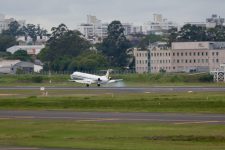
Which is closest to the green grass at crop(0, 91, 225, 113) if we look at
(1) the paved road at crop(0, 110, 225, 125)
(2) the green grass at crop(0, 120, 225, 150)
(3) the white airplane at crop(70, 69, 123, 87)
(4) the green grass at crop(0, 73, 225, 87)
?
(1) the paved road at crop(0, 110, 225, 125)

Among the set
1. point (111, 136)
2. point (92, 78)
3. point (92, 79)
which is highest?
point (92, 78)

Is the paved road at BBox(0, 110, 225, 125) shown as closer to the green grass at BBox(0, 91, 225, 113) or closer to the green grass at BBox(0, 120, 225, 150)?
the green grass at BBox(0, 120, 225, 150)

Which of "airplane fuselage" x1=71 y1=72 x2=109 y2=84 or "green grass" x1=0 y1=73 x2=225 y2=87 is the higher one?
"airplane fuselage" x1=71 y1=72 x2=109 y2=84

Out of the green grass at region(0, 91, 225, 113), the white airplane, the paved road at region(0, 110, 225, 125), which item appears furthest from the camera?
the white airplane

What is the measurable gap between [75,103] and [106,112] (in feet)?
34.2

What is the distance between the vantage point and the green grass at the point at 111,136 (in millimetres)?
42344

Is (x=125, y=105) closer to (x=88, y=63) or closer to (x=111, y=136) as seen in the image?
(x=111, y=136)

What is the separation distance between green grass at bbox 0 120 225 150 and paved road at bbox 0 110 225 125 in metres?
2.90

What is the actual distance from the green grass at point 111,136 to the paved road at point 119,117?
2.90 metres

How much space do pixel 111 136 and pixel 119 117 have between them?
1308 cm

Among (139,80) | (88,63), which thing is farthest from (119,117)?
(88,63)

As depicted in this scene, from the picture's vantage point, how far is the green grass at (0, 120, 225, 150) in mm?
42344

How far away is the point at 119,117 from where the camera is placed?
59625mm

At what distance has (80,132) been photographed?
49.2m
